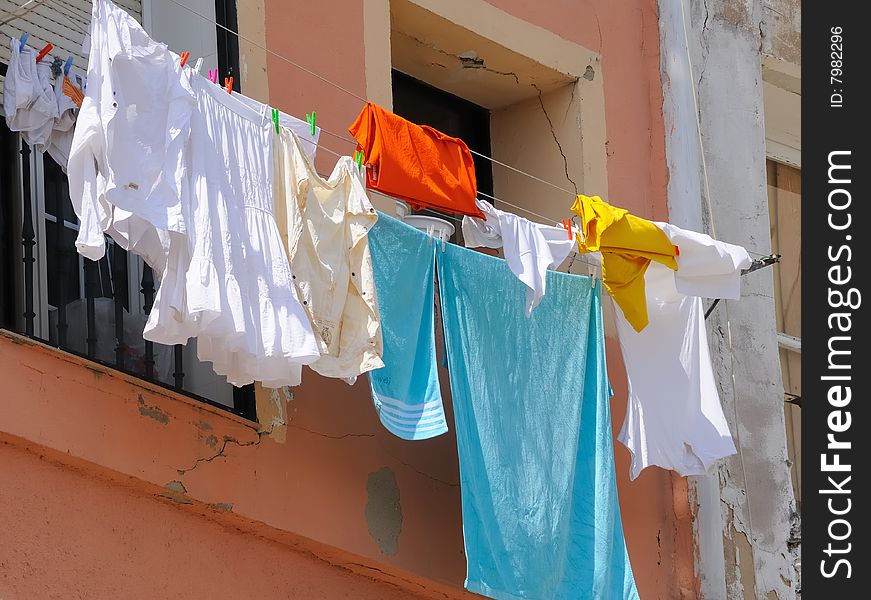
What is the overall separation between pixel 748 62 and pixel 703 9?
364 mm

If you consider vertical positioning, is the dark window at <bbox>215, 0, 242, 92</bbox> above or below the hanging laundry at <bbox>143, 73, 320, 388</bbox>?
above

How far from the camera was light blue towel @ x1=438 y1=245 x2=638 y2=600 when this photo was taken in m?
6.26

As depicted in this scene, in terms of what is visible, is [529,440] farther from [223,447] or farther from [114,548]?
[114,548]

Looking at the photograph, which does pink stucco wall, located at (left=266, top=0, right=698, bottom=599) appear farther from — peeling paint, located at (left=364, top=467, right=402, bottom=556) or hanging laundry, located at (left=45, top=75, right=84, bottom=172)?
hanging laundry, located at (left=45, top=75, right=84, bottom=172)

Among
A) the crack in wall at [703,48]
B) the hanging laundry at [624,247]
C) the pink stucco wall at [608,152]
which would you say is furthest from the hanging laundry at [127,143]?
the crack in wall at [703,48]

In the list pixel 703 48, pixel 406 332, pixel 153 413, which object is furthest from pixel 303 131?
pixel 703 48

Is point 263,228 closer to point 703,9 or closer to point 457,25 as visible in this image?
point 457,25

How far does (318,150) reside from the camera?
6738mm

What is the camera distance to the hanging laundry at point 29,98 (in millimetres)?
5855

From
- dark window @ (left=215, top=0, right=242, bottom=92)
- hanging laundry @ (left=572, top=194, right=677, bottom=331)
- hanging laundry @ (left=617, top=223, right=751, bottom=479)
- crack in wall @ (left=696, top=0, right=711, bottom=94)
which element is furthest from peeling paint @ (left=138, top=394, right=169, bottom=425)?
crack in wall @ (left=696, top=0, right=711, bottom=94)

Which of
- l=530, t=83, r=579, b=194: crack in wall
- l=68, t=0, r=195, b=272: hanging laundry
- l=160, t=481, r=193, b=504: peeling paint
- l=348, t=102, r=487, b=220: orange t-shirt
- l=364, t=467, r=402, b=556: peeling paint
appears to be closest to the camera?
Answer: l=68, t=0, r=195, b=272: hanging laundry

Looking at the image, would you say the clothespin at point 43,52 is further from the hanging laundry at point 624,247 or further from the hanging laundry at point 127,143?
the hanging laundry at point 624,247

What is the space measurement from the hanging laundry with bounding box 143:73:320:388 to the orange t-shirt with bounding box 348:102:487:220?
47 centimetres

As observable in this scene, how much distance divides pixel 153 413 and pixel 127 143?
96 centimetres
